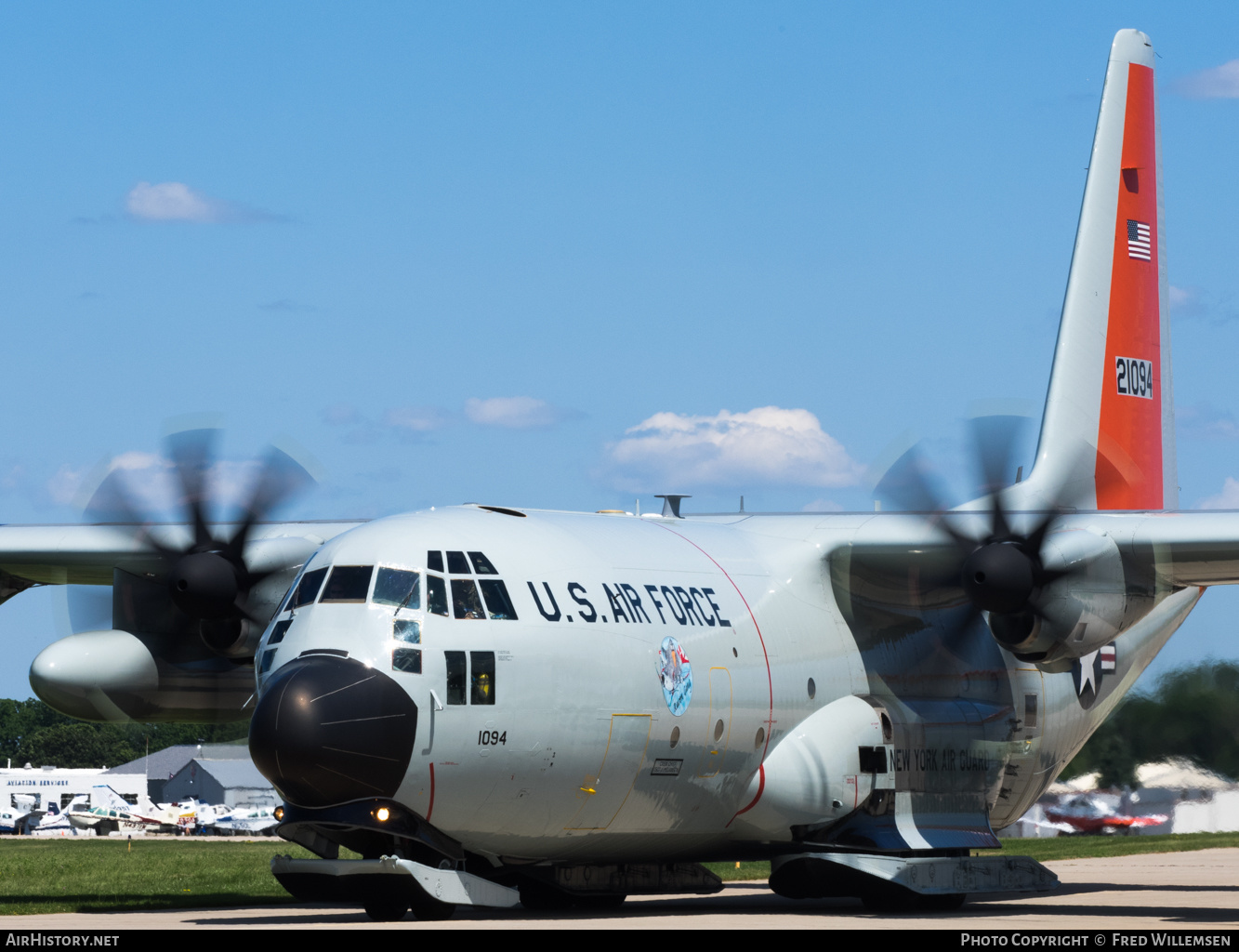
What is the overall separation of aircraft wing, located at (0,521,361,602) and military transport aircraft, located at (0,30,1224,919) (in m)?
0.04

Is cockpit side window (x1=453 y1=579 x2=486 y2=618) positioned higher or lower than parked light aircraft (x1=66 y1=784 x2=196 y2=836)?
higher

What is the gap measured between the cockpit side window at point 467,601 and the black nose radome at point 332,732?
1028 millimetres

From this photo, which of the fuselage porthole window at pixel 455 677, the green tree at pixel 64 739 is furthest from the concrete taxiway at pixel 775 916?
the green tree at pixel 64 739

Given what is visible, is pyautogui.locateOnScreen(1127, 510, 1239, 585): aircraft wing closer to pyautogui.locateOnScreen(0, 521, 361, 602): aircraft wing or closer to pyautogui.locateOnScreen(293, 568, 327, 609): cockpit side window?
pyautogui.locateOnScreen(293, 568, 327, 609): cockpit side window

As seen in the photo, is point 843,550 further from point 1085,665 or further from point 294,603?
point 294,603

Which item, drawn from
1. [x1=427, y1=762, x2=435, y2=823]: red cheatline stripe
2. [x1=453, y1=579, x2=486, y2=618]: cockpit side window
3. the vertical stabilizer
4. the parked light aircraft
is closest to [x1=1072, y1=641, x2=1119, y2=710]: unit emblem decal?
the vertical stabilizer

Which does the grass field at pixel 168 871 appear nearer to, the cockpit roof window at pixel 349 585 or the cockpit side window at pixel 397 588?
the cockpit roof window at pixel 349 585

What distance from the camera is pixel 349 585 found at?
1563 cm

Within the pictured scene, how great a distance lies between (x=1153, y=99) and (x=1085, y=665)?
889 centimetres

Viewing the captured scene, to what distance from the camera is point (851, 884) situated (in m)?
18.4

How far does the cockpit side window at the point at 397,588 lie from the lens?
15469mm

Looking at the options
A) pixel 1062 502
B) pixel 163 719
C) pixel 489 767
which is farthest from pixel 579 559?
pixel 163 719

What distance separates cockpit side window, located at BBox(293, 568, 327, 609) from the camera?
621 inches

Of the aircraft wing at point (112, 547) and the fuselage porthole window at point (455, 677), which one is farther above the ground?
the aircraft wing at point (112, 547)
